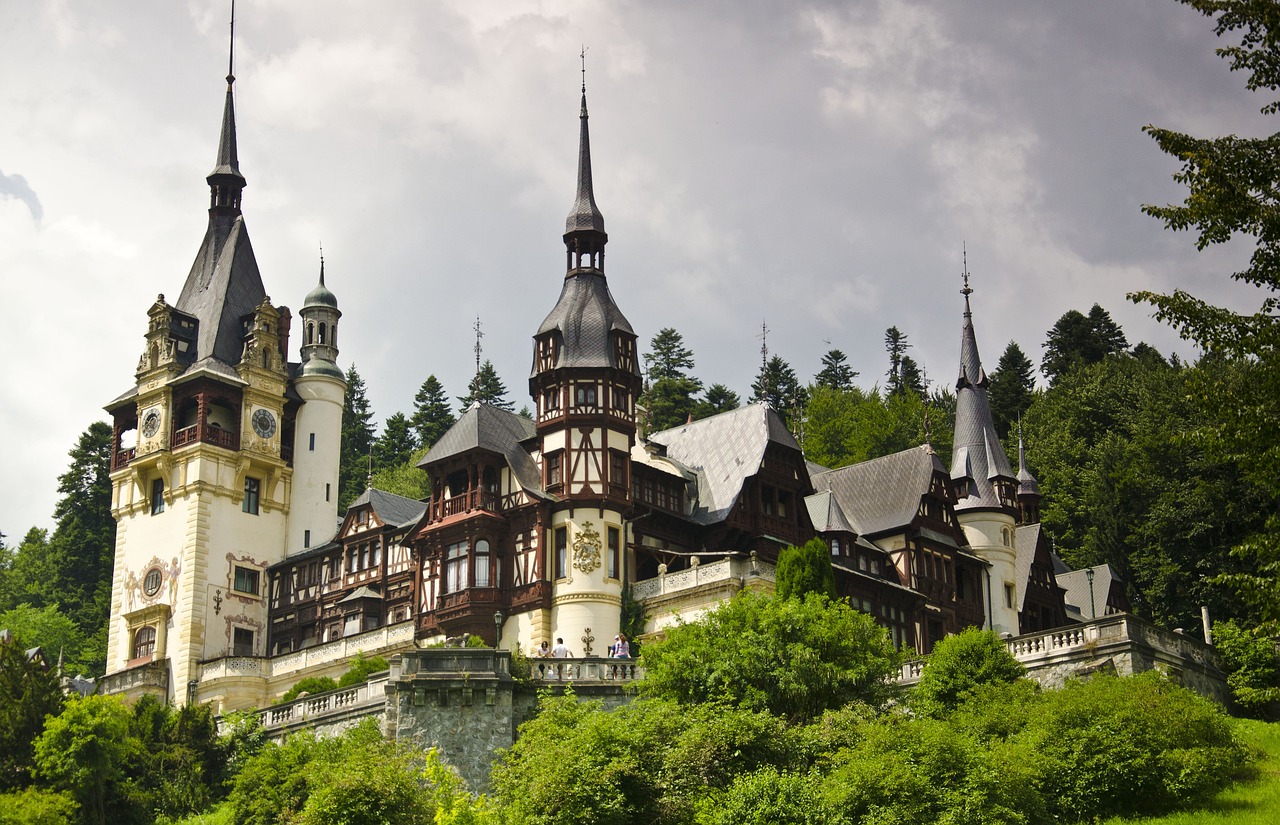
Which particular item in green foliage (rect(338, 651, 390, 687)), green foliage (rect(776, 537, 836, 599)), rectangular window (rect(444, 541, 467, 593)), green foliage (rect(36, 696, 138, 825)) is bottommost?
green foliage (rect(36, 696, 138, 825))

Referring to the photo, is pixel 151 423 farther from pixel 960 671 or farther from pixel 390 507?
pixel 960 671

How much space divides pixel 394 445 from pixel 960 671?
70846 millimetres

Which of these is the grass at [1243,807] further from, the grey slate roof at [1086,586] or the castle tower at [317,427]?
the castle tower at [317,427]

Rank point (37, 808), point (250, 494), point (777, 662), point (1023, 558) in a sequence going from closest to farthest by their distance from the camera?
point (777, 662), point (37, 808), point (250, 494), point (1023, 558)

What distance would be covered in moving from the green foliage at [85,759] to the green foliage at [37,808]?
20.2 inches

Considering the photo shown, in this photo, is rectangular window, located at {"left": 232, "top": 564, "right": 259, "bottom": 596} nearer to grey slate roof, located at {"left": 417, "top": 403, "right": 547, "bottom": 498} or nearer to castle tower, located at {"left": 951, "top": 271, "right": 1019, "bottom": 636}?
grey slate roof, located at {"left": 417, "top": 403, "right": 547, "bottom": 498}

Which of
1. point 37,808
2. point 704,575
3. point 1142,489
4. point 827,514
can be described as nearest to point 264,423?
point 704,575

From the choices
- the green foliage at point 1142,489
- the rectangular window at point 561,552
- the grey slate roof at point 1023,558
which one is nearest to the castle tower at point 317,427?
the rectangular window at point 561,552

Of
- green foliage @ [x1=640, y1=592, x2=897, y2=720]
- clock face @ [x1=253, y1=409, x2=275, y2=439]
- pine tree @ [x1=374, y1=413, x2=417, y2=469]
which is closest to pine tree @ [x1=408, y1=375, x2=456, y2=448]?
pine tree @ [x1=374, y1=413, x2=417, y2=469]

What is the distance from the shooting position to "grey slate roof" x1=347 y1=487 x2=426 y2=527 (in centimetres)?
6562

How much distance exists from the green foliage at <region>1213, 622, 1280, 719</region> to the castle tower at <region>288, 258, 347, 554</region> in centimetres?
3868

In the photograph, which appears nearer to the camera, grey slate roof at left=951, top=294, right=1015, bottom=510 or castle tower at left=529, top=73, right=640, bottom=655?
castle tower at left=529, top=73, right=640, bottom=655

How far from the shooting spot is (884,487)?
67812 mm

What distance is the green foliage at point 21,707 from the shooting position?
46.1m
